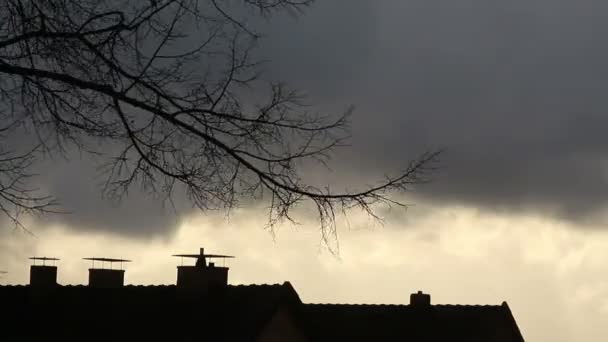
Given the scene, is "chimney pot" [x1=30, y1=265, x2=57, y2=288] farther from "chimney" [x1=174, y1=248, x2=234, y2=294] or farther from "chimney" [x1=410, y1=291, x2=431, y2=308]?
"chimney" [x1=410, y1=291, x2=431, y2=308]

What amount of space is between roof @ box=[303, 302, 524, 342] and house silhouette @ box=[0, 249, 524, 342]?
0.05 meters

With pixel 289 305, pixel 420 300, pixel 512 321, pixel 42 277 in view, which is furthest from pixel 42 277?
pixel 512 321

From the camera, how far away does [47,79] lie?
32.3ft

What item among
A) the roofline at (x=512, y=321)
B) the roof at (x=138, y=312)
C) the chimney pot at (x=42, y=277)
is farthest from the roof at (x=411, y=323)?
the chimney pot at (x=42, y=277)

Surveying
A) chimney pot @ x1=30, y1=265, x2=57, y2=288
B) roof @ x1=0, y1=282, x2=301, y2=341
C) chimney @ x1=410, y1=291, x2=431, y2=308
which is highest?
chimney @ x1=410, y1=291, x2=431, y2=308

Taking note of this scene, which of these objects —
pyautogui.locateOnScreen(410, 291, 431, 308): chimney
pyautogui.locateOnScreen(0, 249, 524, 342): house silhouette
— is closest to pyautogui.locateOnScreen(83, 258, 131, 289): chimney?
pyautogui.locateOnScreen(0, 249, 524, 342): house silhouette

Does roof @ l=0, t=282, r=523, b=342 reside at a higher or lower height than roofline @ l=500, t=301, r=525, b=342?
lower

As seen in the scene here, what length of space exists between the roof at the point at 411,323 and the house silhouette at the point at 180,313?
0.05 m

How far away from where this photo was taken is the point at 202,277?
3569cm

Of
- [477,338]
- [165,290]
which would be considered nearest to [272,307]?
[165,290]

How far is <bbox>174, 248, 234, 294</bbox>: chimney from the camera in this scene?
35688mm

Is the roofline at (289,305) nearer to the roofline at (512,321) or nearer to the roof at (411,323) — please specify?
the roof at (411,323)

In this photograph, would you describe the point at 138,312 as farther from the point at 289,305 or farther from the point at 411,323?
the point at 411,323

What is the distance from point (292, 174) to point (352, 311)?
28998 millimetres
